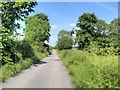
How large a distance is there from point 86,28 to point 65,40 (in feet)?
Answer: 96.9

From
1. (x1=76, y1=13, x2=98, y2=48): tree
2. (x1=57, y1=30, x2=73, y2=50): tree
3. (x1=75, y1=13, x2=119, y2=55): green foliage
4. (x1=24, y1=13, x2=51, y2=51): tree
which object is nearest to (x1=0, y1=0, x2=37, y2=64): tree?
(x1=24, y1=13, x2=51, y2=51): tree

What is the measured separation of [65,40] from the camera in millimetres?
Answer: 116375

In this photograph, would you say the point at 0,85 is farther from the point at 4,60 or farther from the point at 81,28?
the point at 81,28

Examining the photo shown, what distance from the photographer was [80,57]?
29562 mm

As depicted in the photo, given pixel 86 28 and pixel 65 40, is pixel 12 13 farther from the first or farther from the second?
pixel 65 40

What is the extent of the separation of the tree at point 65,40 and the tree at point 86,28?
2186cm

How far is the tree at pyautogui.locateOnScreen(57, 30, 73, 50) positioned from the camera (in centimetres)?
11216

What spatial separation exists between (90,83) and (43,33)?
215 feet

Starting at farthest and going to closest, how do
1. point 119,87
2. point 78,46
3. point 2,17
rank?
point 78,46 → point 2,17 → point 119,87

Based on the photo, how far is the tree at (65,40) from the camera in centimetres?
11216

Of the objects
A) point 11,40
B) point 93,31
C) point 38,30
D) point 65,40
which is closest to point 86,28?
point 93,31

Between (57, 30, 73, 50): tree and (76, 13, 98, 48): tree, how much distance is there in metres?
21.9

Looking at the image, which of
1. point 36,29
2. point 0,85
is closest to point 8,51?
point 0,85

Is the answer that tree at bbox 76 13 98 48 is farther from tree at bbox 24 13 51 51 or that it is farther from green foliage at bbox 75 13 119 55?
tree at bbox 24 13 51 51
